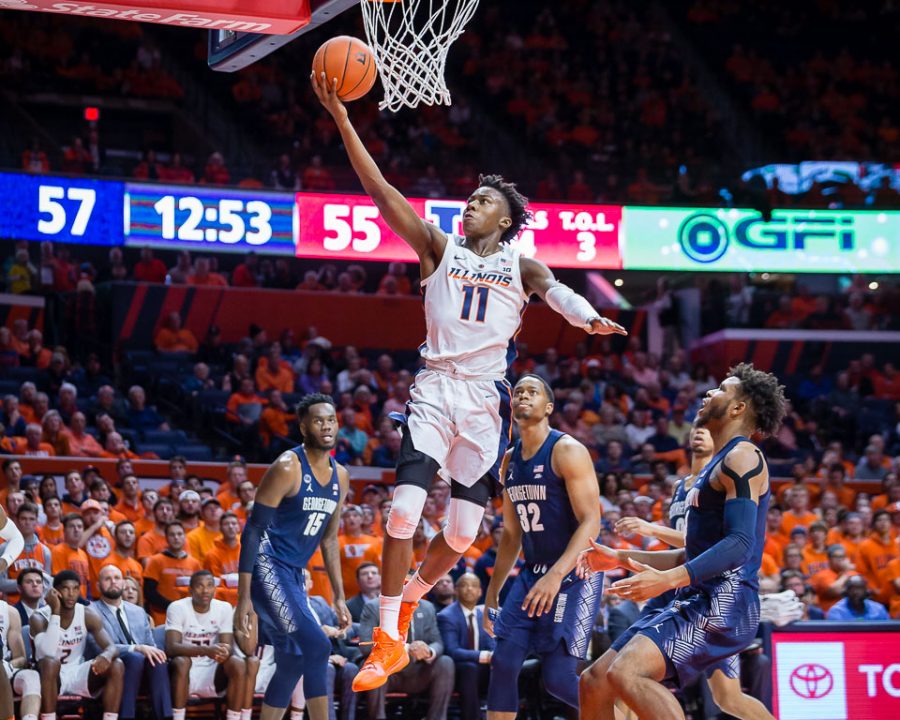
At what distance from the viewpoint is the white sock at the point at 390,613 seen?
19.4 feet

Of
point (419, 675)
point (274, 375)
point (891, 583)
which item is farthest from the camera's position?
point (274, 375)

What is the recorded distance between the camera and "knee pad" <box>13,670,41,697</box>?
8945mm

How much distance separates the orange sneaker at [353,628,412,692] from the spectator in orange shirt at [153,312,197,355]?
A: 1182 cm

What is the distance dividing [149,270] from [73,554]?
8.74 m

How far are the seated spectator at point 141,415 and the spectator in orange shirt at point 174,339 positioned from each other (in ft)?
5.84

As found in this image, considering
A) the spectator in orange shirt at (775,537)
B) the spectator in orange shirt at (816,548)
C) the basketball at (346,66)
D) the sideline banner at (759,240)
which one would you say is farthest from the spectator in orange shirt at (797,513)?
the basketball at (346,66)

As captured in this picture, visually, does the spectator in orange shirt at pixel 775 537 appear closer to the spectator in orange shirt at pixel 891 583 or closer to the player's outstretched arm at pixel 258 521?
the spectator in orange shirt at pixel 891 583

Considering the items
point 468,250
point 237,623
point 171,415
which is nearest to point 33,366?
point 171,415

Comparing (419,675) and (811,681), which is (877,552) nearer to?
(811,681)

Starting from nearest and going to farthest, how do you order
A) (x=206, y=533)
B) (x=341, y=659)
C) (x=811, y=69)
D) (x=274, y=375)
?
(x=341, y=659) → (x=206, y=533) → (x=274, y=375) → (x=811, y=69)

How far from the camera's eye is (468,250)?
6.00m

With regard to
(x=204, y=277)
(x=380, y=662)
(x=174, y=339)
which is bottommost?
(x=380, y=662)

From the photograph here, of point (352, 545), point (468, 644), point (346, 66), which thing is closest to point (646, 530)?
point (346, 66)

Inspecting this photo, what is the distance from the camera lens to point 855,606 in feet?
35.8
